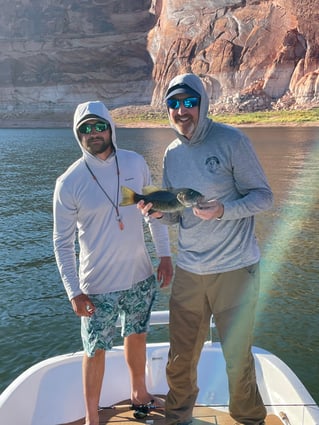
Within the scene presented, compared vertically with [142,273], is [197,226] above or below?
above

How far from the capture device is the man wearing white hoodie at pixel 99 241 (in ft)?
12.1

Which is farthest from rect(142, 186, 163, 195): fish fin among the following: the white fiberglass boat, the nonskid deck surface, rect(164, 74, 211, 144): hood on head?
the nonskid deck surface

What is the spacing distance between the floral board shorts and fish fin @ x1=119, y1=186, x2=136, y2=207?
2.48ft

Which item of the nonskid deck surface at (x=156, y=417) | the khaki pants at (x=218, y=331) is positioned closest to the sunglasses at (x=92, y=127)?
the khaki pants at (x=218, y=331)

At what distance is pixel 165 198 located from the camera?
3.31 meters

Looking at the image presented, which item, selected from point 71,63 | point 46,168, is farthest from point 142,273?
point 71,63

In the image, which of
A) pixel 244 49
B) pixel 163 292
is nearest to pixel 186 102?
pixel 163 292

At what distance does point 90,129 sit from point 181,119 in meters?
0.77

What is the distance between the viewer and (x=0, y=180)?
26.7m

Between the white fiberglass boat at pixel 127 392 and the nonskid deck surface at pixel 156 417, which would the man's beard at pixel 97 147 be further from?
the nonskid deck surface at pixel 156 417

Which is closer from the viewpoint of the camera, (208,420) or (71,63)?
(208,420)

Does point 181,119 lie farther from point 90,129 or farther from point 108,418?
point 108,418

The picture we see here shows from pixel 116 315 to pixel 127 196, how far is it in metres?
1.02

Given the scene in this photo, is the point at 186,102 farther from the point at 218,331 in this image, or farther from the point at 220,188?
the point at 218,331
